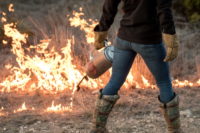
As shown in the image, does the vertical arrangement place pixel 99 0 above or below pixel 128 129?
above

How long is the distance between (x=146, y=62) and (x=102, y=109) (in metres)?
0.58

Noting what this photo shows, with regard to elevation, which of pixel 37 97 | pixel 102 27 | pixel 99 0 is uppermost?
pixel 99 0

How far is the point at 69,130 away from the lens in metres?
4.36

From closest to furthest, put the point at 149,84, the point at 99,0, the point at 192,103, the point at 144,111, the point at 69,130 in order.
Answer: the point at 69,130, the point at 144,111, the point at 192,103, the point at 149,84, the point at 99,0

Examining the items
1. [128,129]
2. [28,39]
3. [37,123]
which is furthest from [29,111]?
[28,39]

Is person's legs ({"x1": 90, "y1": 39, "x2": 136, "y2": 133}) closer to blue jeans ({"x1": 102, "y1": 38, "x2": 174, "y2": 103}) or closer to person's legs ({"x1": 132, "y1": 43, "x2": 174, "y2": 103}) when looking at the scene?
blue jeans ({"x1": 102, "y1": 38, "x2": 174, "y2": 103})

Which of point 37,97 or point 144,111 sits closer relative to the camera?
point 144,111

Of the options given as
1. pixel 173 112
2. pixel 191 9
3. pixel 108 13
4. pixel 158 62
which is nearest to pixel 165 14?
pixel 158 62

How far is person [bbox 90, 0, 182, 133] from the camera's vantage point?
330 centimetres

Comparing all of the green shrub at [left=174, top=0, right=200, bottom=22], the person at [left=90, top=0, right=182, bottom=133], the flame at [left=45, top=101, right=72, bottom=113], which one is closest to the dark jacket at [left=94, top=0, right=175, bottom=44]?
the person at [left=90, top=0, right=182, bottom=133]

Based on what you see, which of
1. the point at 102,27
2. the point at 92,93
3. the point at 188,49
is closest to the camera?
the point at 102,27

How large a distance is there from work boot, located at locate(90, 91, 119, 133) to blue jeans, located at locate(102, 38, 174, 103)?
0.04 meters

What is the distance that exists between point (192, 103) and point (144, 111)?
0.71 m

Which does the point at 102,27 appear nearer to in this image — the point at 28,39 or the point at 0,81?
the point at 0,81
